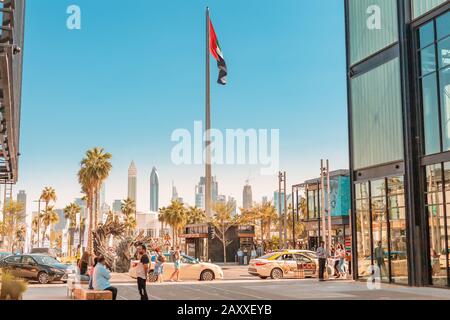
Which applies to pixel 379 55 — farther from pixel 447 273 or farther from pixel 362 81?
pixel 447 273

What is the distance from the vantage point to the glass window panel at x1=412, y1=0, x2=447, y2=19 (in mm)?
23573

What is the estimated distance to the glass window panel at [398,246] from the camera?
970 inches

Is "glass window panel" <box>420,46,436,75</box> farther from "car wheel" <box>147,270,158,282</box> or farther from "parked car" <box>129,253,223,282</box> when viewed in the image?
"car wheel" <box>147,270,158,282</box>

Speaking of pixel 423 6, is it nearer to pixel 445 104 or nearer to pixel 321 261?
pixel 445 104

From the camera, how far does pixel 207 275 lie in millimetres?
29594

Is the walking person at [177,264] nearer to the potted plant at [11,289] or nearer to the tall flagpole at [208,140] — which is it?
the potted plant at [11,289]

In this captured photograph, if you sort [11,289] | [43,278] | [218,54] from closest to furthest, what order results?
[11,289] → [43,278] → [218,54]

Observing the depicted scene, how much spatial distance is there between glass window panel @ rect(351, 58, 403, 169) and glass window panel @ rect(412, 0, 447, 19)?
2108 mm

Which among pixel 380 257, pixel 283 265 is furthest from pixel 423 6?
pixel 283 265

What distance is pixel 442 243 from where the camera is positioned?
2266 centimetres

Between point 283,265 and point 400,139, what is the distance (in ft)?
30.7

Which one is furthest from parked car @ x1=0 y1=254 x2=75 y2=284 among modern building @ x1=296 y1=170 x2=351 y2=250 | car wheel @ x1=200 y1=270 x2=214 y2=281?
modern building @ x1=296 y1=170 x2=351 y2=250

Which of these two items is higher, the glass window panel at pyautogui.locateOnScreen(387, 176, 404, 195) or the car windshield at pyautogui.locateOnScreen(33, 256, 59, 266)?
the glass window panel at pyautogui.locateOnScreen(387, 176, 404, 195)
